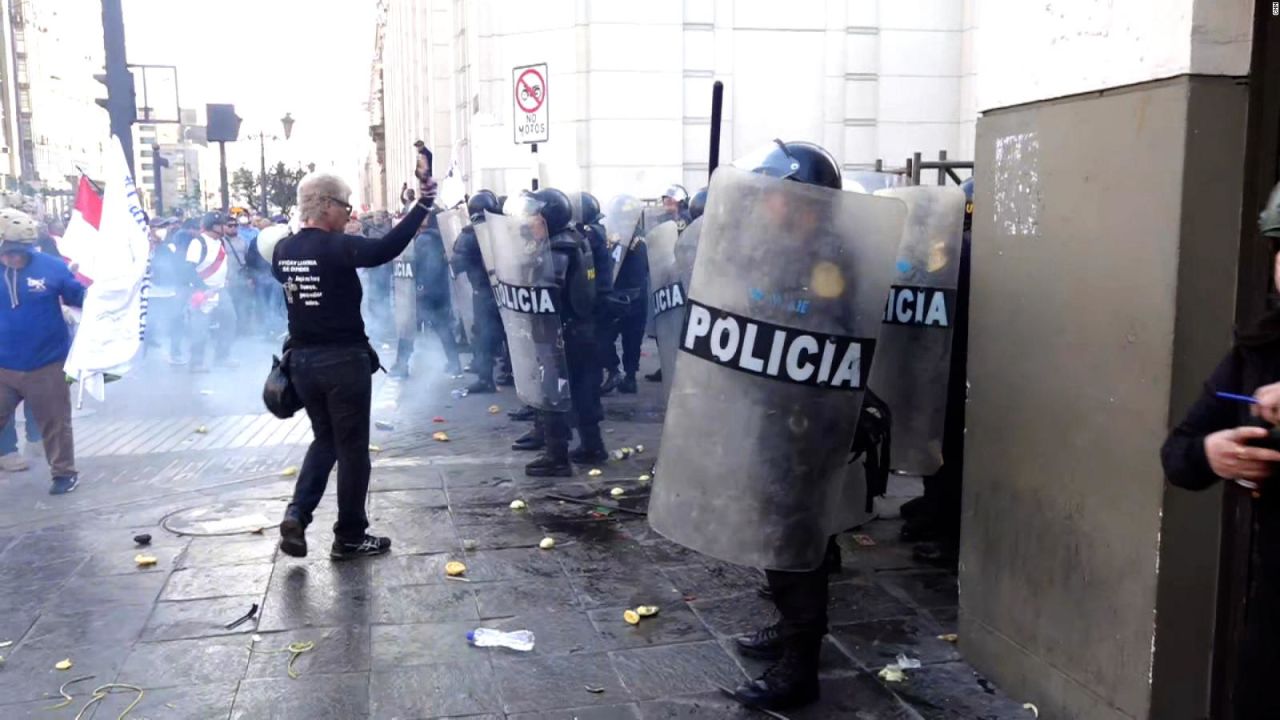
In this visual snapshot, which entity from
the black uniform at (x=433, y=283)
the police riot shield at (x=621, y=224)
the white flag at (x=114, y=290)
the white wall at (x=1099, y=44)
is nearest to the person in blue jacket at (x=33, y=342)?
the white flag at (x=114, y=290)

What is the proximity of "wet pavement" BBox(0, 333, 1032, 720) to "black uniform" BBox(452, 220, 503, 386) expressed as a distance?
3317 mm

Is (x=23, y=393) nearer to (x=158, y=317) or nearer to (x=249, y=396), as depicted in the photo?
(x=249, y=396)

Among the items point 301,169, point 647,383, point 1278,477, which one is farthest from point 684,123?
point 301,169

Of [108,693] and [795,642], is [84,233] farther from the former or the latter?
[795,642]

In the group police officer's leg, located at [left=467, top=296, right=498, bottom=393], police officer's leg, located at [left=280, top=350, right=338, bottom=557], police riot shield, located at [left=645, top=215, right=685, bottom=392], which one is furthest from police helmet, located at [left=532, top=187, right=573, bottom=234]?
police officer's leg, located at [left=467, top=296, right=498, bottom=393]

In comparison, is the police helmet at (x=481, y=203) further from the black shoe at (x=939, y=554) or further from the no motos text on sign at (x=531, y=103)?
the black shoe at (x=939, y=554)

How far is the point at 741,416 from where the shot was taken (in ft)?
11.6

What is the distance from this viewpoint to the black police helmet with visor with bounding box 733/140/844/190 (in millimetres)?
3586

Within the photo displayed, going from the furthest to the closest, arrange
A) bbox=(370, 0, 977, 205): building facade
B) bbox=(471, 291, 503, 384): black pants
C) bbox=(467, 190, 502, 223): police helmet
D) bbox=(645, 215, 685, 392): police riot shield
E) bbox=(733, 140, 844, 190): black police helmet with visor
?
bbox=(370, 0, 977, 205): building facade → bbox=(471, 291, 503, 384): black pants → bbox=(467, 190, 502, 223): police helmet → bbox=(645, 215, 685, 392): police riot shield → bbox=(733, 140, 844, 190): black police helmet with visor

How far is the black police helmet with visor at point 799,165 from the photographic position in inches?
141

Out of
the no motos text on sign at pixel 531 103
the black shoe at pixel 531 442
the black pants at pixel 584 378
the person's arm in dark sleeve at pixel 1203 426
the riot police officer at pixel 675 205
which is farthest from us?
the riot police officer at pixel 675 205

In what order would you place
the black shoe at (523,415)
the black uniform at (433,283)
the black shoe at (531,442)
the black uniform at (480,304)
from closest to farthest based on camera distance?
the black shoe at (531,442) → the black shoe at (523,415) → the black uniform at (480,304) → the black uniform at (433,283)

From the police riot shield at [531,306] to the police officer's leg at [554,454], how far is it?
16 cm

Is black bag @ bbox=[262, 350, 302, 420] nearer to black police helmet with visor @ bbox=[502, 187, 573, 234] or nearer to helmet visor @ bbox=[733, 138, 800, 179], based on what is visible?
black police helmet with visor @ bbox=[502, 187, 573, 234]
